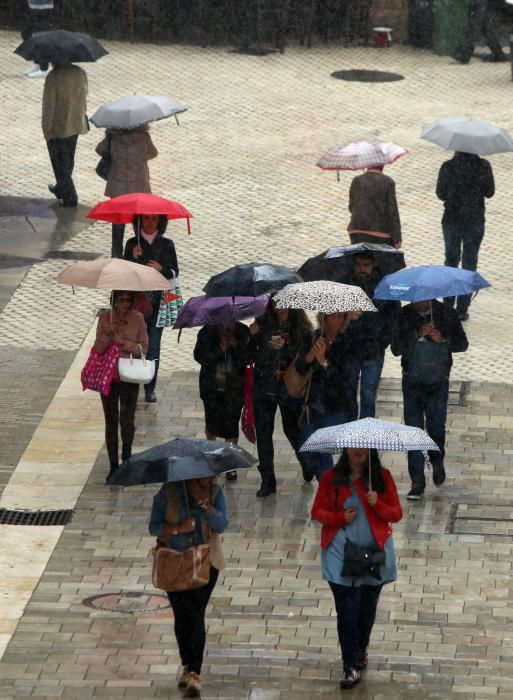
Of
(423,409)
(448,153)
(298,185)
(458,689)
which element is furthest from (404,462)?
(448,153)

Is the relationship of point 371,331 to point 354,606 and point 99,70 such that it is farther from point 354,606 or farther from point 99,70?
point 99,70

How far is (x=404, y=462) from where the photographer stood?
1296 centimetres

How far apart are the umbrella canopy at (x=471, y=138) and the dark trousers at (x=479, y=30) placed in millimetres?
10584

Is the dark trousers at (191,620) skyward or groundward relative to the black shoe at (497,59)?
skyward

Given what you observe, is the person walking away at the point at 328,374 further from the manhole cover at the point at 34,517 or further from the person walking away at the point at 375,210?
the person walking away at the point at 375,210

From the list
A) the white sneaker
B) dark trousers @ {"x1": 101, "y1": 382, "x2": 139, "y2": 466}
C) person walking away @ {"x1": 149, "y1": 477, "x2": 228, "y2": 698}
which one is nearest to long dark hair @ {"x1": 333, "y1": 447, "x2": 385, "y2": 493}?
person walking away @ {"x1": 149, "y1": 477, "x2": 228, "y2": 698}

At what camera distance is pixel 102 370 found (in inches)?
486

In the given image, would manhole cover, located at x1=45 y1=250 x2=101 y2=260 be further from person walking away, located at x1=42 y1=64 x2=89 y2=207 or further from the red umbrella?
the red umbrella

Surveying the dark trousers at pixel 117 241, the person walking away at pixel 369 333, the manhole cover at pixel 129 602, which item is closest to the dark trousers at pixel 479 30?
the dark trousers at pixel 117 241

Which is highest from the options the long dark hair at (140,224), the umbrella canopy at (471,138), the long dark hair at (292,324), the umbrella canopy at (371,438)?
the umbrella canopy at (371,438)

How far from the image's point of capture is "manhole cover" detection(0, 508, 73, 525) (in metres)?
11.8

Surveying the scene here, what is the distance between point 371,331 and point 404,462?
3.53ft

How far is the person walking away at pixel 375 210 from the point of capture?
15203 mm

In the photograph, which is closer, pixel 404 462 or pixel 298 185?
pixel 404 462
